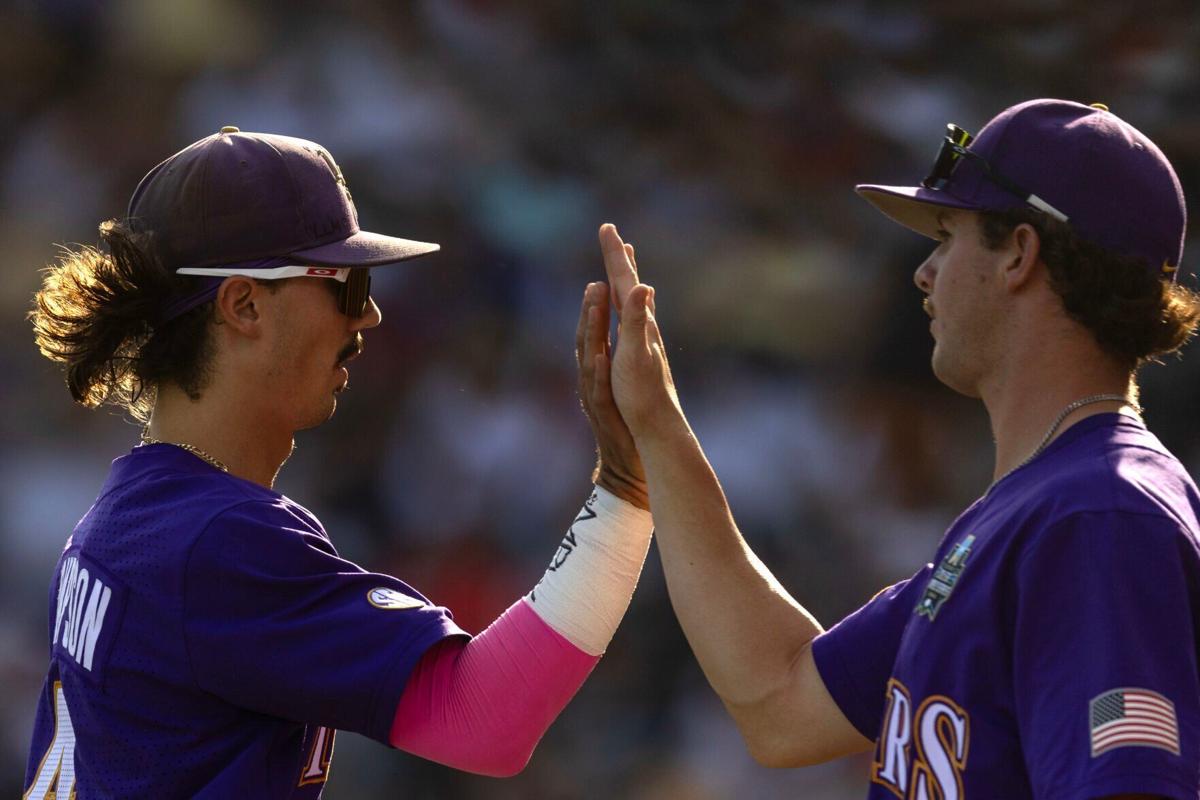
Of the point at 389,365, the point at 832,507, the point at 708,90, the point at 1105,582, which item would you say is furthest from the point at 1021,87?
the point at 1105,582

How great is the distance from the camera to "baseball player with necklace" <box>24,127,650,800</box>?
66.1 inches

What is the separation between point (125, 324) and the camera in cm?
188

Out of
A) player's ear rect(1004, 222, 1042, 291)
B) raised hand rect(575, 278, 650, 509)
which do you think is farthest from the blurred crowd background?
player's ear rect(1004, 222, 1042, 291)

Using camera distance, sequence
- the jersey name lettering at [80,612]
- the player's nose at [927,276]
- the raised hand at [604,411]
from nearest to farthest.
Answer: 1. the jersey name lettering at [80,612]
2. the player's nose at [927,276]
3. the raised hand at [604,411]

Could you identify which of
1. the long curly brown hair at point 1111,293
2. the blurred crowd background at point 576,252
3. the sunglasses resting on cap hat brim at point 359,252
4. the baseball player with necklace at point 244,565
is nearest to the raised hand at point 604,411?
the baseball player with necklace at point 244,565

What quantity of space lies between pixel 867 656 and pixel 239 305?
3.00 ft

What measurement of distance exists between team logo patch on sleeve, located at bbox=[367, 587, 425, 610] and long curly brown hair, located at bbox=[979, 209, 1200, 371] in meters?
0.84

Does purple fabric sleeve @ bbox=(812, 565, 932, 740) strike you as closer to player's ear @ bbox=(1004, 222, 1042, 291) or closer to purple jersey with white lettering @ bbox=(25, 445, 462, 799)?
Answer: player's ear @ bbox=(1004, 222, 1042, 291)

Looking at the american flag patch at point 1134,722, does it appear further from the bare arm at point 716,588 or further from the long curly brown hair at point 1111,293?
the bare arm at point 716,588

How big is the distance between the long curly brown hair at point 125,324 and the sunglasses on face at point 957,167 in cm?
94

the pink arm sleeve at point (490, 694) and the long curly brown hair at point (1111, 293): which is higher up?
the long curly brown hair at point (1111, 293)

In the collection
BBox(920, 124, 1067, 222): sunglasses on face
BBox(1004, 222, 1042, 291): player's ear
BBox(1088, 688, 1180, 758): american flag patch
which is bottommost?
BBox(1088, 688, 1180, 758): american flag patch

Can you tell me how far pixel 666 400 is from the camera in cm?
204

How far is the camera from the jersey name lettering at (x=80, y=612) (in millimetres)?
1728
